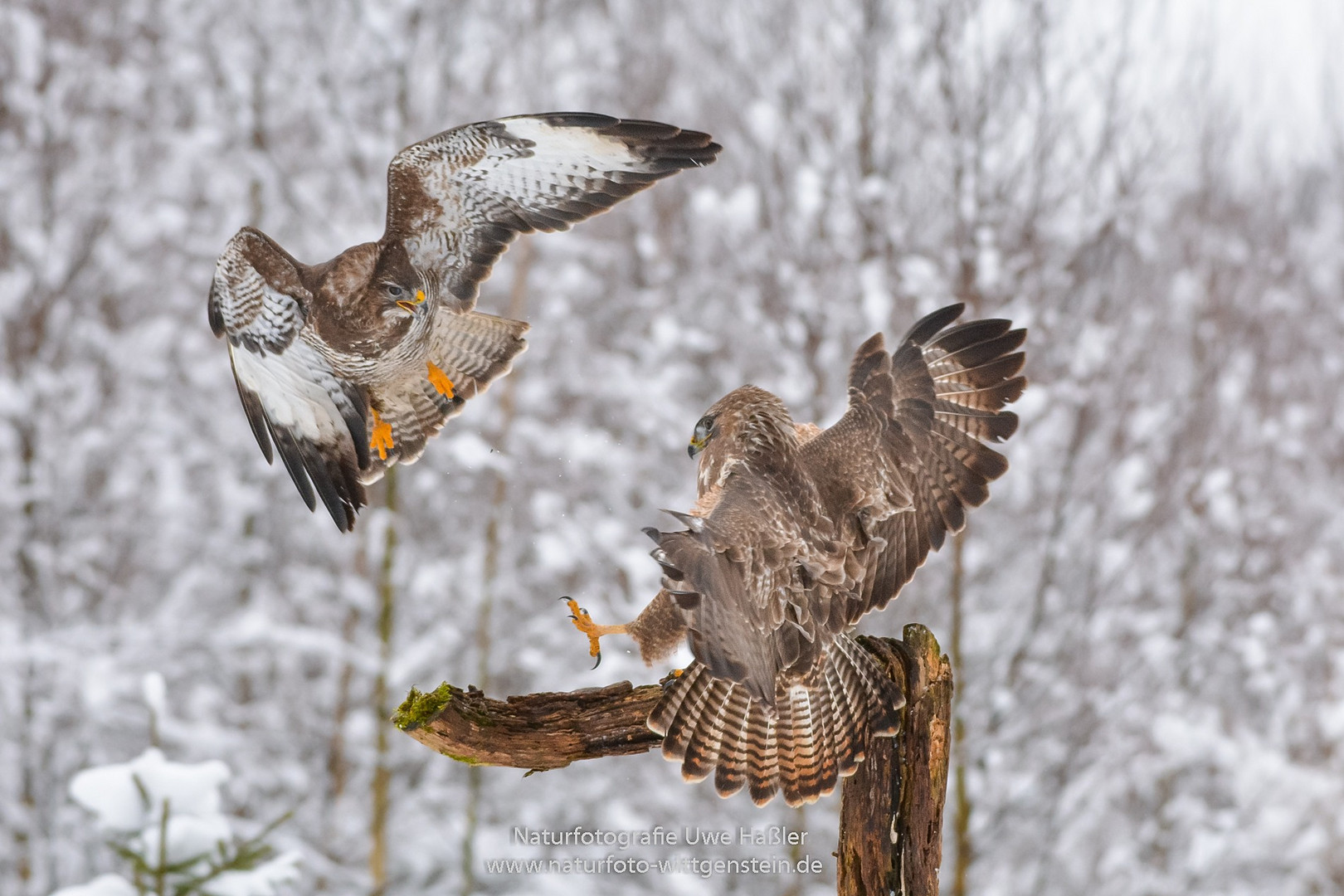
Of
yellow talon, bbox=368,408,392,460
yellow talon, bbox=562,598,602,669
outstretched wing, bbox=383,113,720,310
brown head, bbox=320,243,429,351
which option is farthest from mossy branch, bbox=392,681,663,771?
outstretched wing, bbox=383,113,720,310

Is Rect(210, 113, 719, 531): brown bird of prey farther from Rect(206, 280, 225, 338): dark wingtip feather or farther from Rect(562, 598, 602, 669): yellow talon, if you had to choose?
Rect(562, 598, 602, 669): yellow talon

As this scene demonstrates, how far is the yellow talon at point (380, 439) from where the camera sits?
426cm

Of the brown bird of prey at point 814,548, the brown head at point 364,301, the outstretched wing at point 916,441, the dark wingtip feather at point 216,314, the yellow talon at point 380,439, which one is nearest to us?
the brown bird of prey at point 814,548

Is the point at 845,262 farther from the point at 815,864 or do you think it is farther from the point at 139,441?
the point at 139,441

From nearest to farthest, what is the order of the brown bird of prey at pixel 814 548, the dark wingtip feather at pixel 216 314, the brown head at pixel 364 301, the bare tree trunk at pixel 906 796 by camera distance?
the brown bird of prey at pixel 814 548, the bare tree trunk at pixel 906 796, the brown head at pixel 364 301, the dark wingtip feather at pixel 216 314

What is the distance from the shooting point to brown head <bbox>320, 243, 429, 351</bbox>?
3.88 metres

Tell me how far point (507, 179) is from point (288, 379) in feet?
3.62

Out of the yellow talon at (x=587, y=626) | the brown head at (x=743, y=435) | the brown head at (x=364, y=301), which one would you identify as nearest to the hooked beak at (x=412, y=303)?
the brown head at (x=364, y=301)

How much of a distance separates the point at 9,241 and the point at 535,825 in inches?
245

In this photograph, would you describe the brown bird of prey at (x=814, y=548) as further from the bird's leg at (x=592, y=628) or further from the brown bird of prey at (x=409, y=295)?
the brown bird of prey at (x=409, y=295)

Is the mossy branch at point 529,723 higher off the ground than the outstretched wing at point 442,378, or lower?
lower

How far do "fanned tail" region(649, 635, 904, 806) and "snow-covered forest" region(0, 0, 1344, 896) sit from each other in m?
Answer: 4.09

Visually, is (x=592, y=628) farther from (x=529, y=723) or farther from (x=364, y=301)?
(x=364, y=301)

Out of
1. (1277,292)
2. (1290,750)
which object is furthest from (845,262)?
(1290,750)
